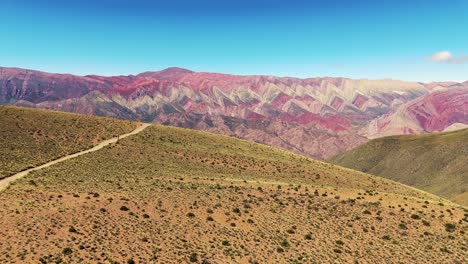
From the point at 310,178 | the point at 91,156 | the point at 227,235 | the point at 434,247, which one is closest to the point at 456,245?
the point at 434,247

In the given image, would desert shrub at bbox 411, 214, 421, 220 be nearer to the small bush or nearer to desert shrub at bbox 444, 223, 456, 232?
desert shrub at bbox 444, 223, 456, 232

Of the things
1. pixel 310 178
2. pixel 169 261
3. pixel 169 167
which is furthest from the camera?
pixel 310 178

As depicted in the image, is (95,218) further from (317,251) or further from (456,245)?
(456,245)

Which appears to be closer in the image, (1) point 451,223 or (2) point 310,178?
(1) point 451,223

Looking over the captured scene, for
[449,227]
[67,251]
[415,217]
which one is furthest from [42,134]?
[449,227]

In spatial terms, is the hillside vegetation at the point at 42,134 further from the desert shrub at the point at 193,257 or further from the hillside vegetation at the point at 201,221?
the desert shrub at the point at 193,257

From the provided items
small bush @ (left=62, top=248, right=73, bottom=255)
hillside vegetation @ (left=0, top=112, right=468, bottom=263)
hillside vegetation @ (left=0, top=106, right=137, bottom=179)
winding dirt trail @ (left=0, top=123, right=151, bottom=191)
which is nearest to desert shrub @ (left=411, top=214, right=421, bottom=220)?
hillside vegetation @ (left=0, top=112, right=468, bottom=263)

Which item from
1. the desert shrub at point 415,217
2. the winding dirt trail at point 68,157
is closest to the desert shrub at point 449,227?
the desert shrub at point 415,217
